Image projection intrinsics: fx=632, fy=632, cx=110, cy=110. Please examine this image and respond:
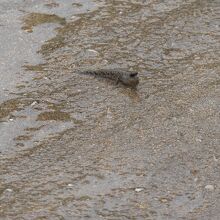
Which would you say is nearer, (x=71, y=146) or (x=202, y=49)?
(x=71, y=146)

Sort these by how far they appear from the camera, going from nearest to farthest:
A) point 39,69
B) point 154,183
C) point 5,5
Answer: point 154,183 < point 39,69 < point 5,5

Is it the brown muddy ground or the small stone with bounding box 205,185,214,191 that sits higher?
the brown muddy ground

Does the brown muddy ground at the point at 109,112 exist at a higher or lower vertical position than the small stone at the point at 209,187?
higher

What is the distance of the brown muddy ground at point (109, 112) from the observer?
4.35 metres

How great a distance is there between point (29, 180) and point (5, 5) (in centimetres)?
330

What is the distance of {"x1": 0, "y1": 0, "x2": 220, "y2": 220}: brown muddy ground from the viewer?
171 inches

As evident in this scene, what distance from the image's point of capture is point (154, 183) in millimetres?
4488

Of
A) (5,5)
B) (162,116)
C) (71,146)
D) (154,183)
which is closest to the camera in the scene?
(154,183)

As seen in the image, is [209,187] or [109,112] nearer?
[209,187]

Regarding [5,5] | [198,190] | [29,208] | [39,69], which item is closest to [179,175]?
[198,190]

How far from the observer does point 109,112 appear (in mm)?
5309

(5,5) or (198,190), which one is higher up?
(5,5)

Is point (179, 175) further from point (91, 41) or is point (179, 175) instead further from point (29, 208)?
point (91, 41)

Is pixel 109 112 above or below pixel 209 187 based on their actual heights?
above
